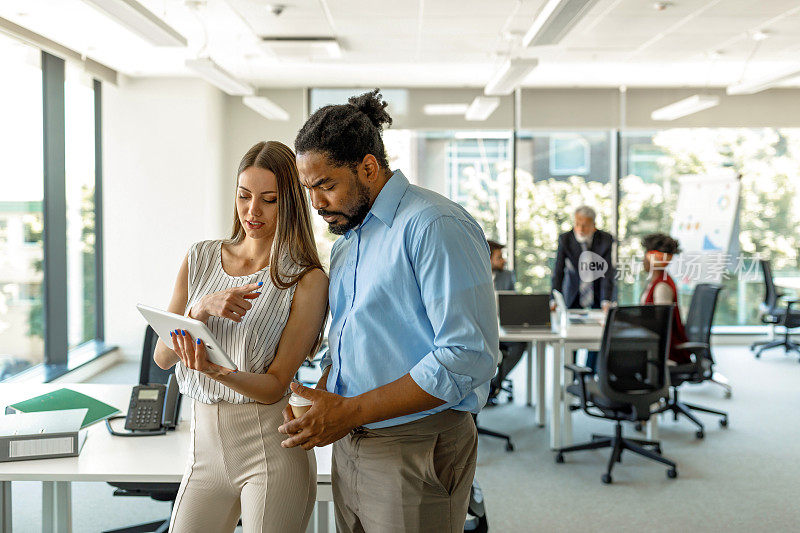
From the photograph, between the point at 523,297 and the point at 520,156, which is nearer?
the point at 523,297

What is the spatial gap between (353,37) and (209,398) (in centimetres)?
481

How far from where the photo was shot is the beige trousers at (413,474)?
143cm

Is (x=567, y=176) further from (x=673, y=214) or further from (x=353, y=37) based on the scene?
(x=353, y=37)

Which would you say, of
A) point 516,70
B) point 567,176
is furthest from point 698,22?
point 567,176

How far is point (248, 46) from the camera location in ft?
20.6

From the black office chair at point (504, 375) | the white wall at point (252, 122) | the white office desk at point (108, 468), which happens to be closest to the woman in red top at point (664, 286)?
the black office chair at point (504, 375)

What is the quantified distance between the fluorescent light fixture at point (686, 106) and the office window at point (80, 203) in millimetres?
5647

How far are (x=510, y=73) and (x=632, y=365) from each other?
2560 millimetres

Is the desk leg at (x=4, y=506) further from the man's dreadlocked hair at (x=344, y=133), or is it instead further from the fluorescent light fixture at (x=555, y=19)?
the fluorescent light fixture at (x=555, y=19)

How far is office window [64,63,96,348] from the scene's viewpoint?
6.59m

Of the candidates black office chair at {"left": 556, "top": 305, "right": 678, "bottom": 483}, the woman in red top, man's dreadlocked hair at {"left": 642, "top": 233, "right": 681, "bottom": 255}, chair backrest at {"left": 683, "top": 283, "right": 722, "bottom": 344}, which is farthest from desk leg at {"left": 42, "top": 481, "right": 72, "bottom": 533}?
chair backrest at {"left": 683, "top": 283, "right": 722, "bottom": 344}

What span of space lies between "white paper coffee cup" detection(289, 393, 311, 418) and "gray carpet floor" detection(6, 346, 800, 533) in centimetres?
241

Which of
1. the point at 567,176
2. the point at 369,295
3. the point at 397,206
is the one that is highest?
the point at 567,176

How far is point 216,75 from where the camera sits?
5.55 m
